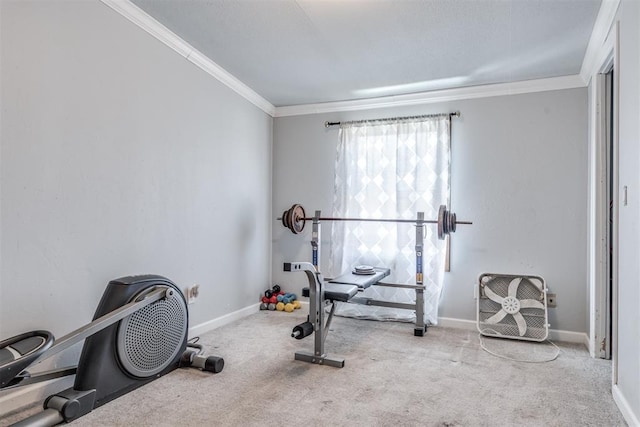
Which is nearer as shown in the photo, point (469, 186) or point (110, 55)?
point (110, 55)

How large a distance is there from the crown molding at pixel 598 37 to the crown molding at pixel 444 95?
196 mm

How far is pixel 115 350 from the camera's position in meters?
1.92

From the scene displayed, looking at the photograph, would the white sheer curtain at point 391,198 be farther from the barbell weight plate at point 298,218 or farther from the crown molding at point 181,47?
the crown molding at point 181,47

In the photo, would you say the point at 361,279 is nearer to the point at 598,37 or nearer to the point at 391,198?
the point at 391,198

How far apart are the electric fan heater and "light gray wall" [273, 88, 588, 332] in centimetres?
14

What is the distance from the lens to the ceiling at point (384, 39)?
2336 mm

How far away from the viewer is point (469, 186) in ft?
11.6

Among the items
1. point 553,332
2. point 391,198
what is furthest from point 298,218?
point 553,332

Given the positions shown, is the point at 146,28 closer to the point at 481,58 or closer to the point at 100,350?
the point at 100,350

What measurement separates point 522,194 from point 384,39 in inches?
72.8

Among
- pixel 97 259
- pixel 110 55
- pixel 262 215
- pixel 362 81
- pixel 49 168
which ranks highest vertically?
pixel 362 81

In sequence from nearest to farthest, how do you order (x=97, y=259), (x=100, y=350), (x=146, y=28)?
(x=100, y=350), (x=97, y=259), (x=146, y=28)

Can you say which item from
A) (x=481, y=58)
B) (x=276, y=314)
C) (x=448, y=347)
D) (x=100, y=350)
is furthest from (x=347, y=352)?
(x=481, y=58)

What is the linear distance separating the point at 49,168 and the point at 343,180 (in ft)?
8.57
